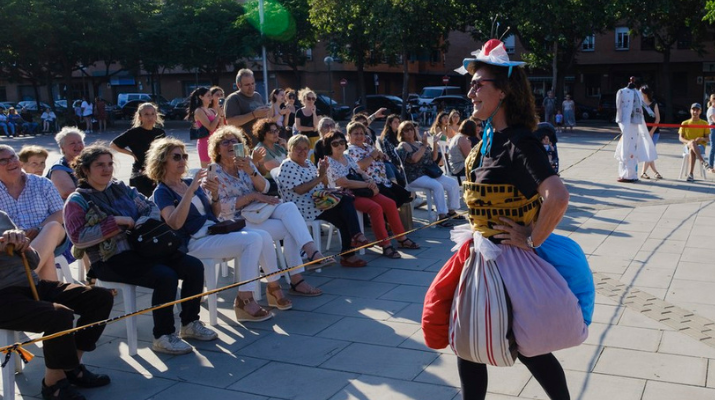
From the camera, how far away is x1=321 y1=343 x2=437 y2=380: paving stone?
4.51 metres

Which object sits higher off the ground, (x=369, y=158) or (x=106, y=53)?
(x=106, y=53)

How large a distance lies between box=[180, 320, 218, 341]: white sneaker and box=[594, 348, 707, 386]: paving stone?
8.83 ft

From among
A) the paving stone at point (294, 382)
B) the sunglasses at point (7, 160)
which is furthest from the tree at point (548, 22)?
the paving stone at point (294, 382)

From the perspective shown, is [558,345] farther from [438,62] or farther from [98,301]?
[438,62]

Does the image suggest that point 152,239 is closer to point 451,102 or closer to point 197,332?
point 197,332

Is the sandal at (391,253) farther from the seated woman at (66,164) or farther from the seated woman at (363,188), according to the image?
→ the seated woman at (66,164)

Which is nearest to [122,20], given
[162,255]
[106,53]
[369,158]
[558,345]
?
[106,53]

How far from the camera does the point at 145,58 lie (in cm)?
4097

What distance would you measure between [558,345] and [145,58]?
1619 inches

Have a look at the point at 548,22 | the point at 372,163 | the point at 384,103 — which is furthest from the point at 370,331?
the point at 384,103

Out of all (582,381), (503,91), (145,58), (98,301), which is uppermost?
(145,58)

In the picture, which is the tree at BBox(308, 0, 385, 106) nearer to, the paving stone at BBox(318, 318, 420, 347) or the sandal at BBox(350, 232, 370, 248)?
the sandal at BBox(350, 232, 370, 248)

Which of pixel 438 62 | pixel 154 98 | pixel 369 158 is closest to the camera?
pixel 369 158

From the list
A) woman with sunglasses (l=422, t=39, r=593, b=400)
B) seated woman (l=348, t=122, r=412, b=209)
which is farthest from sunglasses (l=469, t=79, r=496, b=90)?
seated woman (l=348, t=122, r=412, b=209)
